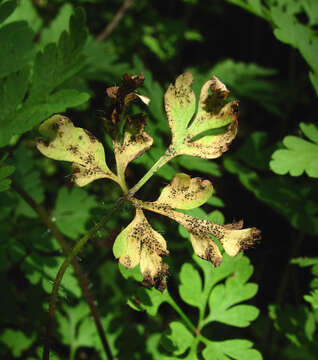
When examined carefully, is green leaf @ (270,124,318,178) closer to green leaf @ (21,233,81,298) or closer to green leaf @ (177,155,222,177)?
green leaf @ (177,155,222,177)

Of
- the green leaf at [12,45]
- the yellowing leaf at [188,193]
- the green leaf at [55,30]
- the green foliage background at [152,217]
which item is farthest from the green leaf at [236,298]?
the green leaf at [55,30]

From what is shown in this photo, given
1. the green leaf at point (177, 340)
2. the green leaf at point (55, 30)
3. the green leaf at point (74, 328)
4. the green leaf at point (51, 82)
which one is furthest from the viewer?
the green leaf at point (55, 30)

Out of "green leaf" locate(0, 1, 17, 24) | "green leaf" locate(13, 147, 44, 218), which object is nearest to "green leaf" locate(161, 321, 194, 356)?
"green leaf" locate(13, 147, 44, 218)

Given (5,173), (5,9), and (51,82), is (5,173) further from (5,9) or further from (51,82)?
(5,9)

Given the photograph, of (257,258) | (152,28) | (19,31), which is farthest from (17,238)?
(152,28)

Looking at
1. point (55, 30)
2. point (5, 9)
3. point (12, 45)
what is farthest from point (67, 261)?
Answer: point (55, 30)

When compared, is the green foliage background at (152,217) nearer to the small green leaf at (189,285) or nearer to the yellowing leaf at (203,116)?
the small green leaf at (189,285)
